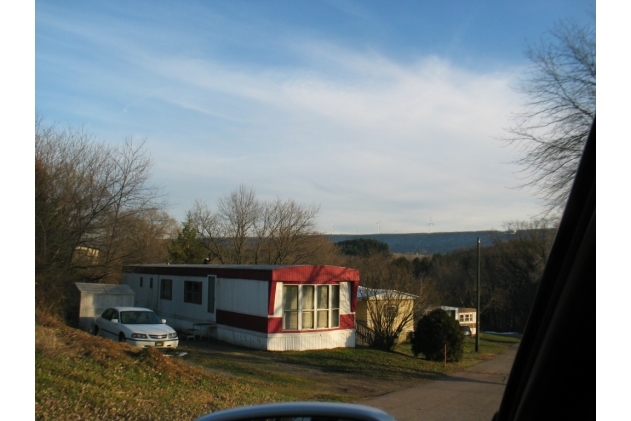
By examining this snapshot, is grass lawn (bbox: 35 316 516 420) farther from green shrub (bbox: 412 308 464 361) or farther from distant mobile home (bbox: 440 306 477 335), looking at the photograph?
distant mobile home (bbox: 440 306 477 335)

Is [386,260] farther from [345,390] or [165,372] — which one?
[165,372]

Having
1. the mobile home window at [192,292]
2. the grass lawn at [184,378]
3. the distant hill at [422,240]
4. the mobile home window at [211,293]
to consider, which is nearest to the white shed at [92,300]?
the mobile home window at [192,292]

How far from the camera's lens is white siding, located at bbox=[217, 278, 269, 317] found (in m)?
22.2

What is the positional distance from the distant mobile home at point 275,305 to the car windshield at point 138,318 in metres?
3.88

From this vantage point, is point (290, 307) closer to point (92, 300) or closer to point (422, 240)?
point (92, 300)

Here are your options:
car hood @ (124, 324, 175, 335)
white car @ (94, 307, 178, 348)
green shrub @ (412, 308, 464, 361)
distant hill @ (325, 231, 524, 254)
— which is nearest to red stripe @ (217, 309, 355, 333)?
white car @ (94, 307, 178, 348)

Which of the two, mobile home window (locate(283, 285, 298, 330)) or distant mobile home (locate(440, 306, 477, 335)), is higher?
mobile home window (locate(283, 285, 298, 330))

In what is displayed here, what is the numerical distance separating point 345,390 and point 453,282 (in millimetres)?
19591

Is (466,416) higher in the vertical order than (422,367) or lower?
higher

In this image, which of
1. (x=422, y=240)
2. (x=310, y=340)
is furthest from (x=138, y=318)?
(x=422, y=240)

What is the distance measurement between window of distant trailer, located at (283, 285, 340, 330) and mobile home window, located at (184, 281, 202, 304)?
611 cm

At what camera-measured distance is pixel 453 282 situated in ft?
106

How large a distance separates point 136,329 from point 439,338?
11131 mm

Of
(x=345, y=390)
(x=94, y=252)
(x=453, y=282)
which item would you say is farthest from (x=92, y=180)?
(x=453, y=282)
